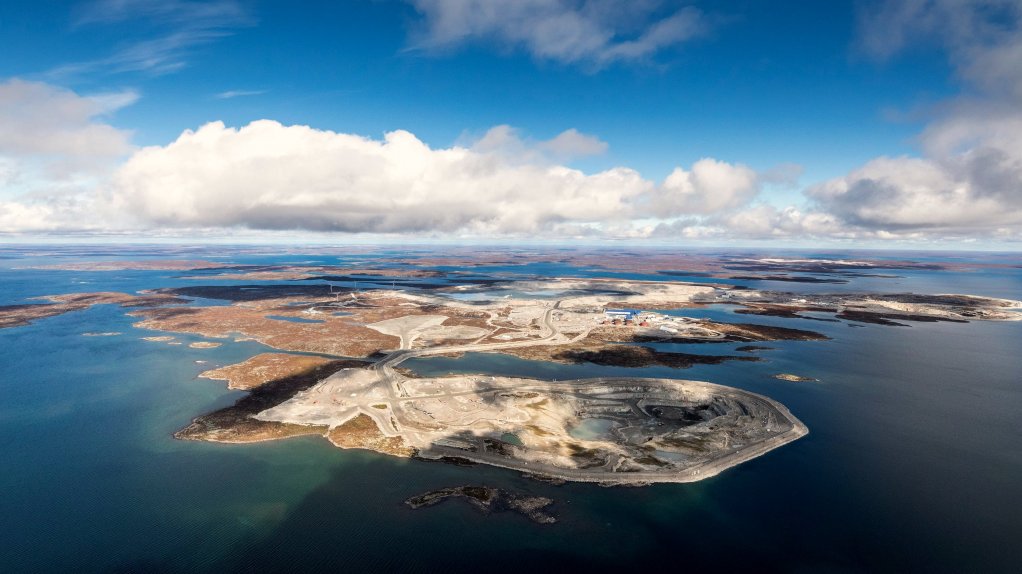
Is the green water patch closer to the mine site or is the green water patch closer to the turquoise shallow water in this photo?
the mine site

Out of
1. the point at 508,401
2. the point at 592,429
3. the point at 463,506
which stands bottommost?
the point at 463,506

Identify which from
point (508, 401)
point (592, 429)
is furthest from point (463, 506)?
point (508, 401)

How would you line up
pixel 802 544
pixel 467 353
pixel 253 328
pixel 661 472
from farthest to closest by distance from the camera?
pixel 253 328 → pixel 467 353 → pixel 661 472 → pixel 802 544

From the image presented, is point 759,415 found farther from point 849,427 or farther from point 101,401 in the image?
point 101,401

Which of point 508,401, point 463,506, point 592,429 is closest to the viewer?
point 463,506

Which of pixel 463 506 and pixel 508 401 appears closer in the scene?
pixel 463 506

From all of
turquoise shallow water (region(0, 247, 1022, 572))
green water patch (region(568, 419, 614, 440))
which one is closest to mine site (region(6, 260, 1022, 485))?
green water patch (region(568, 419, 614, 440))

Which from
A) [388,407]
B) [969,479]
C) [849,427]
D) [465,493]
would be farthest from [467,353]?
[969,479]

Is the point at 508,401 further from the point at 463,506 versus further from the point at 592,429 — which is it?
the point at 463,506
